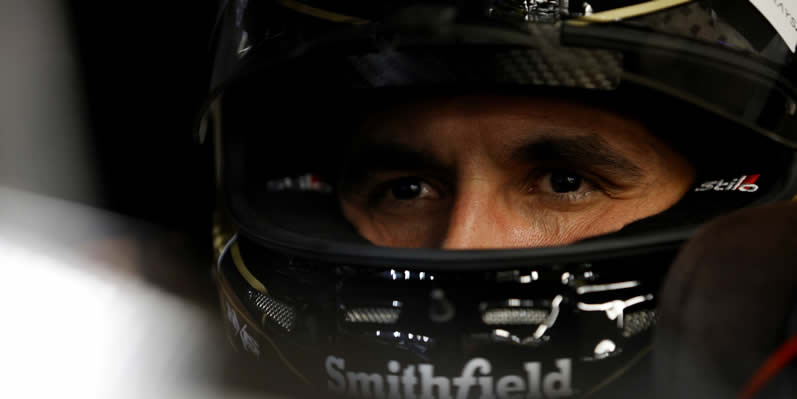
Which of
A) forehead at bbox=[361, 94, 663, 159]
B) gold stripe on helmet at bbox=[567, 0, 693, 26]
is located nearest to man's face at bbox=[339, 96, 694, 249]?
forehead at bbox=[361, 94, 663, 159]

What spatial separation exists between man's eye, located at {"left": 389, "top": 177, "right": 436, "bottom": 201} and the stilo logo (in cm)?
31

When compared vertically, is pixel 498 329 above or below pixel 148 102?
above

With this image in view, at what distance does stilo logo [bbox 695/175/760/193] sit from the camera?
78 cm

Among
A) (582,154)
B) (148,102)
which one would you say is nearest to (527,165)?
(582,154)

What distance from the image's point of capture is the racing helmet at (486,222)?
65 cm

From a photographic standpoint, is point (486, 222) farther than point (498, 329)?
Yes

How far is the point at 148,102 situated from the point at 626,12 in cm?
111

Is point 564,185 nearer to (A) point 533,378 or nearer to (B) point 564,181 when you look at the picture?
(B) point 564,181

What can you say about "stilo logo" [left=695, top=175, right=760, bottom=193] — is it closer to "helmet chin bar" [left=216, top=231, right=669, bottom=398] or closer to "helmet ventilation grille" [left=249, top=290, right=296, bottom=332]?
"helmet chin bar" [left=216, top=231, right=669, bottom=398]

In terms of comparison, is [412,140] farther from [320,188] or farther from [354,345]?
[320,188]

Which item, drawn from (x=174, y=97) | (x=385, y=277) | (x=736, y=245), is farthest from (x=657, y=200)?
(x=174, y=97)

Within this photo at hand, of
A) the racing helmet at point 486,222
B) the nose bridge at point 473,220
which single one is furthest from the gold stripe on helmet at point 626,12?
the nose bridge at point 473,220

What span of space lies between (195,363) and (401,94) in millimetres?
358

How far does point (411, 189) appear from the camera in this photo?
97 cm
